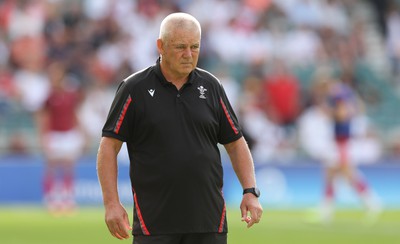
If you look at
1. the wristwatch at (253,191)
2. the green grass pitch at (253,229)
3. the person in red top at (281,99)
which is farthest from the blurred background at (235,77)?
the wristwatch at (253,191)

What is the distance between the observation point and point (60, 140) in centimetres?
2145

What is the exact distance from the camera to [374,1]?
94.7 feet

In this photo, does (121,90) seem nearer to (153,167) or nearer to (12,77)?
(153,167)

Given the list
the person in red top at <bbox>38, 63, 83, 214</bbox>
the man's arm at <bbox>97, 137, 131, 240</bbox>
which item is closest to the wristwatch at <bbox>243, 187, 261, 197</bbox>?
the man's arm at <bbox>97, 137, 131, 240</bbox>

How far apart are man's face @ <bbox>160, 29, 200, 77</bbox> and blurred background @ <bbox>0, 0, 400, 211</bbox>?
14.3m

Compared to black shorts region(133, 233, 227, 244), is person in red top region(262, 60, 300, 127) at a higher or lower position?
higher

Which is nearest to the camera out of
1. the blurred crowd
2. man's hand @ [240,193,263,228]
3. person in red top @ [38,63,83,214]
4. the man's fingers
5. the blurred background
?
the man's fingers

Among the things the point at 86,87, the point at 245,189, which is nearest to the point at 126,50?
the point at 86,87

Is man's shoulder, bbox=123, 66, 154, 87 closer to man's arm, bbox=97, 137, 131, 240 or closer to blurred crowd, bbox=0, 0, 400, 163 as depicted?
man's arm, bbox=97, 137, 131, 240

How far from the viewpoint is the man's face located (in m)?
6.71

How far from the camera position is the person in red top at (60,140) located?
20875 mm

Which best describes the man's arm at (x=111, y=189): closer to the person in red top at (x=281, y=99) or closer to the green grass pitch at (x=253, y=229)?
the green grass pitch at (x=253, y=229)

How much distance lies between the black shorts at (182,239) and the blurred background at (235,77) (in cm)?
1430

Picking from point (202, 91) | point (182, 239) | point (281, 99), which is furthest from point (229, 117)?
point (281, 99)
